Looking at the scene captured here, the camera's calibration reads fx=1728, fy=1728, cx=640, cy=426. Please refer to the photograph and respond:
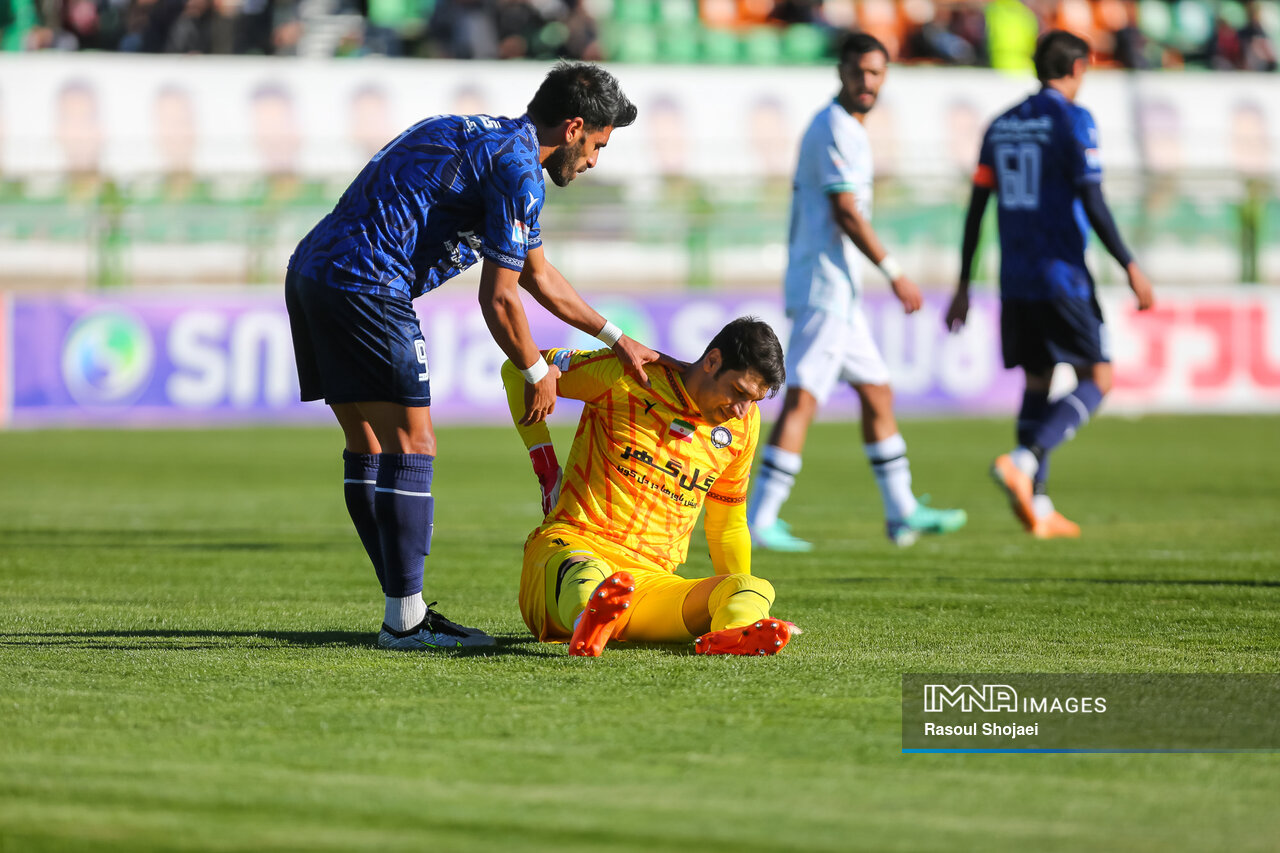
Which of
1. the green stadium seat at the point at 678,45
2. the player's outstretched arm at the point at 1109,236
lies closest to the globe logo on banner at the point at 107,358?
the player's outstretched arm at the point at 1109,236

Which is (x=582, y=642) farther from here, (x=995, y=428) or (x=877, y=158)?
(x=877, y=158)

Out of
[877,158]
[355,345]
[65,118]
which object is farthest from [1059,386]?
[355,345]

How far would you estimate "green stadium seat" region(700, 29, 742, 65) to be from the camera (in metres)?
26.4

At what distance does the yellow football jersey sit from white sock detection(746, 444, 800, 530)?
2.70 m

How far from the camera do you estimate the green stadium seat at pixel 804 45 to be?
1046 inches

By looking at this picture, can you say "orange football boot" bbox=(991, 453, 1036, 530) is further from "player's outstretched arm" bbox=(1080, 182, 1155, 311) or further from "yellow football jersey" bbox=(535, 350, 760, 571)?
"yellow football jersey" bbox=(535, 350, 760, 571)

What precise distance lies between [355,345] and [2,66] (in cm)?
1846

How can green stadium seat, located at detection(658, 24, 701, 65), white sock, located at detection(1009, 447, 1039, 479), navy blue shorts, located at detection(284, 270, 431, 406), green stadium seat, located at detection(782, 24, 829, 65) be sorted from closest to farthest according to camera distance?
1. navy blue shorts, located at detection(284, 270, 431, 406)
2. white sock, located at detection(1009, 447, 1039, 479)
3. green stadium seat, located at detection(658, 24, 701, 65)
4. green stadium seat, located at detection(782, 24, 829, 65)

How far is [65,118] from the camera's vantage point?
21625 mm

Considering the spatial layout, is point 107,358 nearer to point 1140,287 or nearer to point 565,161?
point 1140,287

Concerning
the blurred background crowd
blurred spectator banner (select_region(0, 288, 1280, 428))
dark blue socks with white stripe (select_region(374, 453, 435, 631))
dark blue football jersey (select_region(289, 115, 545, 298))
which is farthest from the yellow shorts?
the blurred background crowd

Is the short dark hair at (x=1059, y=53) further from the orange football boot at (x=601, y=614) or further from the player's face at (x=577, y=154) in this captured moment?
the orange football boot at (x=601, y=614)

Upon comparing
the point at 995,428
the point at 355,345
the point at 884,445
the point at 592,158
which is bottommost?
the point at 995,428

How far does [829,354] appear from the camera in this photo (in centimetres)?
807
